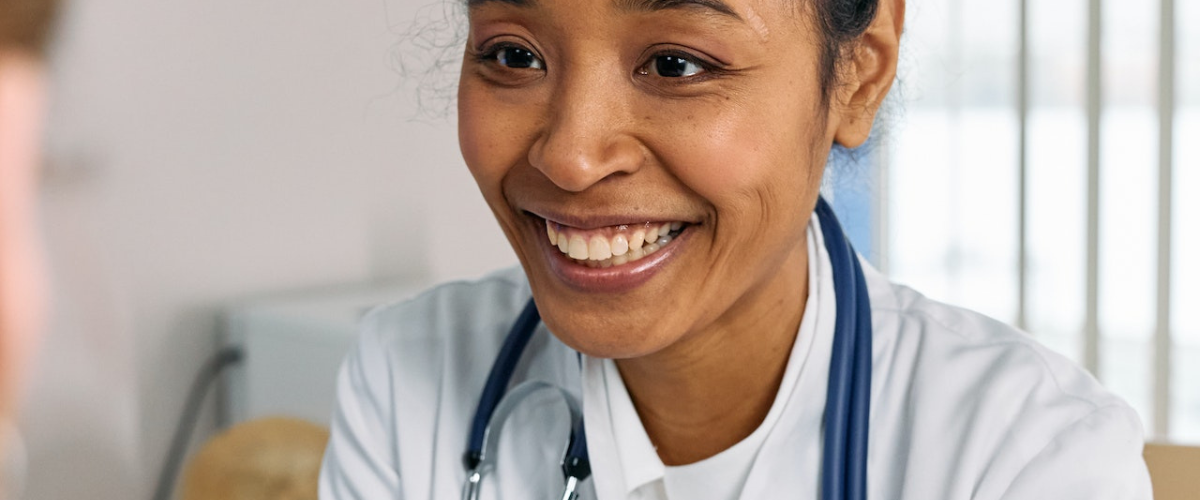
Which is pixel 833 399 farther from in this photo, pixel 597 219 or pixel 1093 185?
pixel 1093 185

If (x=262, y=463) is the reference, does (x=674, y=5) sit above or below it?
above

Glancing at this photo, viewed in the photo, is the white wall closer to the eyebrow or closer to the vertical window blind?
the vertical window blind

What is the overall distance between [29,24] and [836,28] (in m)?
1.47

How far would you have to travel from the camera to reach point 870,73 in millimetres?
990

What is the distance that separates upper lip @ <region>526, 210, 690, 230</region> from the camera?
872 millimetres

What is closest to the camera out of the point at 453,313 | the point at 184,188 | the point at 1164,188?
the point at 453,313

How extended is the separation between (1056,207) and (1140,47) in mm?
355

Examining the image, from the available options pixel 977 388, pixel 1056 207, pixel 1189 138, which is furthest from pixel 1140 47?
pixel 977 388

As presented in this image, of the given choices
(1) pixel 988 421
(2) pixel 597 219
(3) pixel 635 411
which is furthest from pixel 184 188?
(1) pixel 988 421

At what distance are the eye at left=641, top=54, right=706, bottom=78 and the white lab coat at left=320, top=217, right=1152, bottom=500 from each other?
0.29m

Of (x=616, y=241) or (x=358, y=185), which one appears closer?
(x=616, y=241)

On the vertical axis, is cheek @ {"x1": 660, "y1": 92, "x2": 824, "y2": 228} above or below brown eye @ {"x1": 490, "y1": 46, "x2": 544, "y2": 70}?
below

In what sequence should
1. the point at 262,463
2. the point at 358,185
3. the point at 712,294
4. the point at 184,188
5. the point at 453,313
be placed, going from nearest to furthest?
the point at 712,294, the point at 453,313, the point at 262,463, the point at 184,188, the point at 358,185

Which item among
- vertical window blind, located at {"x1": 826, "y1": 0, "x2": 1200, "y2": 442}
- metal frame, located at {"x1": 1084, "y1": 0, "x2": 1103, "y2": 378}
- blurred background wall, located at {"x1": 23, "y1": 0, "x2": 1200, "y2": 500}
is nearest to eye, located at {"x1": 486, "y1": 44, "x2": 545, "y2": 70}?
blurred background wall, located at {"x1": 23, "y1": 0, "x2": 1200, "y2": 500}
